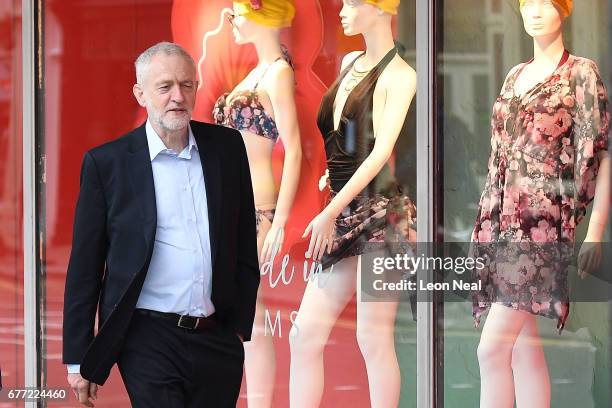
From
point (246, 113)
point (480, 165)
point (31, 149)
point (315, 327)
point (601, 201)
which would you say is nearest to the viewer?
point (601, 201)

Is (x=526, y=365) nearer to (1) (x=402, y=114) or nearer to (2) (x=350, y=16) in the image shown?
(1) (x=402, y=114)

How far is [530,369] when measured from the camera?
5.15 metres

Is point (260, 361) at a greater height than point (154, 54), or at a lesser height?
lesser

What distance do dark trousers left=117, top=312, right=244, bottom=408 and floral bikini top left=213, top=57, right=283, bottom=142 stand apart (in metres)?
2.01

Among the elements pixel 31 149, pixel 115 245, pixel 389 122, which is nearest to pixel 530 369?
pixel 389 122

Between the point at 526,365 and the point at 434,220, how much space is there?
2.52ft

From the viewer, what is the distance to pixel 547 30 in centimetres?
505

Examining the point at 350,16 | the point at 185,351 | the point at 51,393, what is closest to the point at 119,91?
the point at 350,16

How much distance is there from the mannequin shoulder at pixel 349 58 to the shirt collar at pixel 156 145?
1.72 m

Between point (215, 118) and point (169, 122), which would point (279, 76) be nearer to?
point (215, 118)

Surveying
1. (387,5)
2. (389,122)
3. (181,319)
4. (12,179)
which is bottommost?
(181,319)

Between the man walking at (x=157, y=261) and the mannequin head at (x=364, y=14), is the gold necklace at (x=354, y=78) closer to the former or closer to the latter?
the mannequin head at (x=364, y=14)

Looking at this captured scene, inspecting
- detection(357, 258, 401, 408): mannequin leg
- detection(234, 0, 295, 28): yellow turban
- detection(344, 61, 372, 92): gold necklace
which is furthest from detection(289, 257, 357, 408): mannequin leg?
detection(234, 0, 295, 28): yellow turban

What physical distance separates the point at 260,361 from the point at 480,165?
1.49 m
